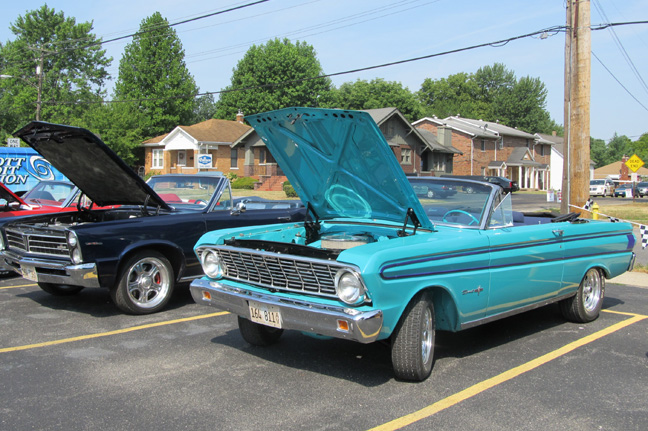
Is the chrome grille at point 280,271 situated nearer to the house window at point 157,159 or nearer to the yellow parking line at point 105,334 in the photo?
the yellow parking line at point 105,334

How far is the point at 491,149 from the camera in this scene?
5900 centimetres

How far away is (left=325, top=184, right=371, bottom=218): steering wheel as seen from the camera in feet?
17.9

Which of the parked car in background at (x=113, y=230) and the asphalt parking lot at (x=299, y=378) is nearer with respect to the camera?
the asphalt parking lot at (x=299, y=378)

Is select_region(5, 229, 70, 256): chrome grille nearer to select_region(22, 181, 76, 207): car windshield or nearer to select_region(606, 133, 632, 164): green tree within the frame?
select_region(22, 181, 76, 207): car windshield

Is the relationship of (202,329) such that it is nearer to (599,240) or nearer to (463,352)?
(463,352)

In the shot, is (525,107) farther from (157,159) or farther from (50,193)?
(50,193)

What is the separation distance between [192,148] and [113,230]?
42313mm

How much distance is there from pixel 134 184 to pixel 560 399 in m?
5.18

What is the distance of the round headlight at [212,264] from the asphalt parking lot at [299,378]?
0.74 m

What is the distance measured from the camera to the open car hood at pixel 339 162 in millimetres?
4715

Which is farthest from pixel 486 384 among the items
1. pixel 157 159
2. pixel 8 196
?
pixel 157 159

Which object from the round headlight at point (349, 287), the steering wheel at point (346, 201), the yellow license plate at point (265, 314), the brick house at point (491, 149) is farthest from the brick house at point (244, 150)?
the round headlight at point (349, 287)

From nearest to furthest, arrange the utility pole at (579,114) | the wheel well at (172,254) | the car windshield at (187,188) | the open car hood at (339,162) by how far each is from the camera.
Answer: the open car hood at (339,162) < the wheel well at (172,254) < the car windshield at (187,188) < the utility pole at (579,114)

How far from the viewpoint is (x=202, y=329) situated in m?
6.14
